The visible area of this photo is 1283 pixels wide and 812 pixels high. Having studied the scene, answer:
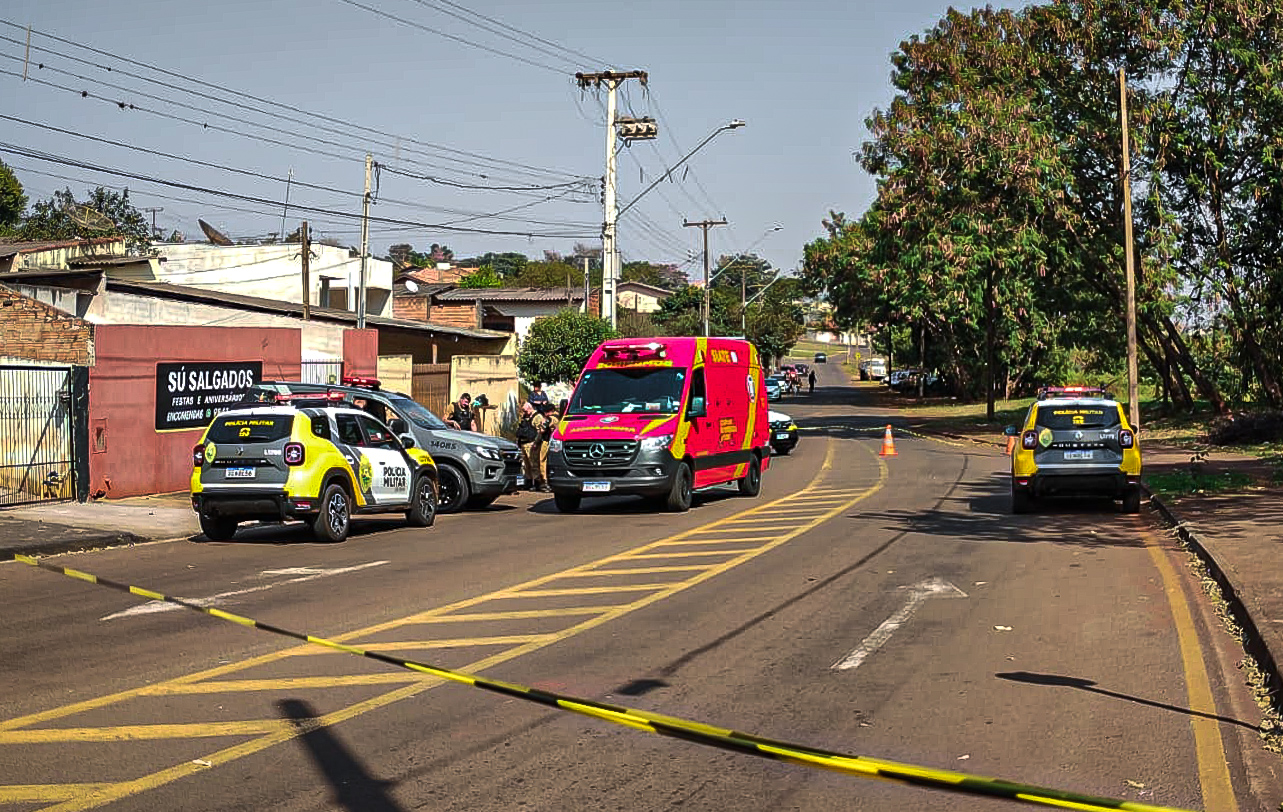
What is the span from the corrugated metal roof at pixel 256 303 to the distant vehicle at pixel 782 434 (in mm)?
11537

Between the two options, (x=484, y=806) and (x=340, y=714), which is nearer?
(x=484, y=806)

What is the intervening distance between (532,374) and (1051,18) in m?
17.8

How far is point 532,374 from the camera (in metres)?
39.5

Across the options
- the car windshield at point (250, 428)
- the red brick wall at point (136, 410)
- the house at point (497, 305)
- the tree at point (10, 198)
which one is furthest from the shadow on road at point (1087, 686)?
the tree at point (10, 198)

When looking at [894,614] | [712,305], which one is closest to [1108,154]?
[894,614]

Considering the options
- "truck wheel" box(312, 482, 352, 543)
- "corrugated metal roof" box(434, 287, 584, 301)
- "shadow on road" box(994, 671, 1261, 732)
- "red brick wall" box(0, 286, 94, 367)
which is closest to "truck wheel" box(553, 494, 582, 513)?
"truck wheel" box(312, 482, 352, 543)

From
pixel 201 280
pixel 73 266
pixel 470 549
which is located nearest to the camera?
pixel 470 549

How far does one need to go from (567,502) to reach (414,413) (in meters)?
2.85

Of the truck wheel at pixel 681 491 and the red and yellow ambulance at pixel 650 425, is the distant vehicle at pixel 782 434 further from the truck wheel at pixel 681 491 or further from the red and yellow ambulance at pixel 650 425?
the truck wheel at pixel 681 491

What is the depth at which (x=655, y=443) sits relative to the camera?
20.1m

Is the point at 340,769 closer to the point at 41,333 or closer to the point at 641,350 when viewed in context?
the point at 641,350

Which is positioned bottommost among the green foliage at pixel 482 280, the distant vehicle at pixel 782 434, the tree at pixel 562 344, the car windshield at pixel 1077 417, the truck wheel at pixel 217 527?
the truck wheel at pixel 217 527

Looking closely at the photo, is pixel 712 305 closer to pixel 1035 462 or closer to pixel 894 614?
pixel 1035 462

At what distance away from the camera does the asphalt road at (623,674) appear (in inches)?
252
